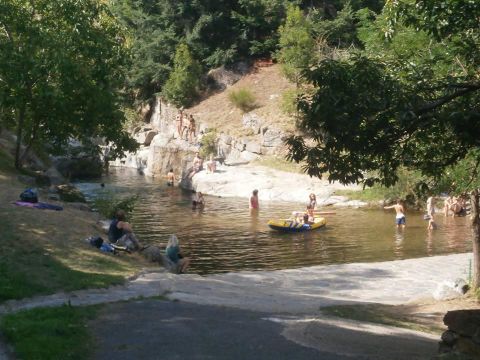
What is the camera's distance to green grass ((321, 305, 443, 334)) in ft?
41.8

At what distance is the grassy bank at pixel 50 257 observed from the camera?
40.2 feet

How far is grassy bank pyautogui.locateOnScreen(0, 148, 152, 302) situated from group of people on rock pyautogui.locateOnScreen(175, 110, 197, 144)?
3175 centimetres

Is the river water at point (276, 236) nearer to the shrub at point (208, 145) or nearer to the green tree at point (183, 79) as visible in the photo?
the shrub at point (208, 145)

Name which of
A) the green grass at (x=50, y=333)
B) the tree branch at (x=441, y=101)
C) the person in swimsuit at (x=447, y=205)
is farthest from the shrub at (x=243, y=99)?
the tree branch at (x=441, y=101)

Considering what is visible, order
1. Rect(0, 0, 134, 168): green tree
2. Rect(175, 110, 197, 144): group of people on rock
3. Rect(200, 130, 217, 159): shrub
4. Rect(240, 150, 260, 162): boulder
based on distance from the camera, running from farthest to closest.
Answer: Rect(175, 110, 197, 144): group of people on rock < Rect(200, 130, 217, 159): shrub < Rect(240, 150, 260, 162): boulder < Rect(0, 0, 134, 168): green tree

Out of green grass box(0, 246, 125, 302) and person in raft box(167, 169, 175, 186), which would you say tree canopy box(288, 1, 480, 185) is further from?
person in raft box(167, 169, 175, 186)

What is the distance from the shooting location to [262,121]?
1884 inches

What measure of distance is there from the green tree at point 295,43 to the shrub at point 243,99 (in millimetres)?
3217

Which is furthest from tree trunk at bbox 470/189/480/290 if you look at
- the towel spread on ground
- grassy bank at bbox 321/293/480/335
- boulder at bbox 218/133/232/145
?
boulder at bbox 218/133/232/145

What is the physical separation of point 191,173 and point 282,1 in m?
20.4

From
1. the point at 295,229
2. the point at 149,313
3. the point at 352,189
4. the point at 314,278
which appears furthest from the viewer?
the point at 352,189

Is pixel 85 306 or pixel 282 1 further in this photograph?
pixel 282 1

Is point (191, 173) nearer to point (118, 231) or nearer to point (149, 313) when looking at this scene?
point (118, 231)

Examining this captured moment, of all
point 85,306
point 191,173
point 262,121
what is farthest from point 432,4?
point 262,121
